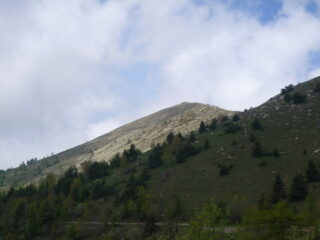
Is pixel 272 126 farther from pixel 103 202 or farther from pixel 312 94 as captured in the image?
pixel 103 202

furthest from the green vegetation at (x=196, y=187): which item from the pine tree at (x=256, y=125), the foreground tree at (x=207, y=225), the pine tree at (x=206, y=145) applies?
the foreground tree at (x=207, y=225)

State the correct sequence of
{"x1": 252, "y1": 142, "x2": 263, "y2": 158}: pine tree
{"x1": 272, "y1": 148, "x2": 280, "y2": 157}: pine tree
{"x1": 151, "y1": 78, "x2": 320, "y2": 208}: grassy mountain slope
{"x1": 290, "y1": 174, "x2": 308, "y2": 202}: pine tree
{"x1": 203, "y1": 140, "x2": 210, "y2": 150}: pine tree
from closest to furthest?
{"x1": 290, "y1": 174, "x2": 308, "y2": 202}: pine tree → {"x1": 151, "y1": 78, "x2": 320, "y2": 208}: grassy mountain slope → {"x1": 272, "y1": 148, "x2": 280, "y2": 157}: pine tree → {"x1": 252, "y1": 142, "x2": 263, "y2": 158}: pine tree → {"x1": 203, "y1": 140, "x2": 210, "y2": 150}: pine tree

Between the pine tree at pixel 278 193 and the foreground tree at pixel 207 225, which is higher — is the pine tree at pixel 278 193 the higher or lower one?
the lower one

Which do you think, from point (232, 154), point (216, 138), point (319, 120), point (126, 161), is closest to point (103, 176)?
point (126, 161)

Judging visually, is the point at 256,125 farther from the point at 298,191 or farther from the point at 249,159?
the point at 298,191

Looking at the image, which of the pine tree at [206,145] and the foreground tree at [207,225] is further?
the pine tree at [206,145]

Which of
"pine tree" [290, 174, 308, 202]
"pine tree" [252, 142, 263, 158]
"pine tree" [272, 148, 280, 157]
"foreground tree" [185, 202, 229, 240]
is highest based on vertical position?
"pine tree" [252, 142, 263, 158]

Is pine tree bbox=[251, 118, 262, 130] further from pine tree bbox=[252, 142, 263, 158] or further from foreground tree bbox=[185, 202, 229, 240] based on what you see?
foreground tree bbox=[185, 202, 229, 240]

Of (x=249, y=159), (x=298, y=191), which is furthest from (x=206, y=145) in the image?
(x=298, y=191)

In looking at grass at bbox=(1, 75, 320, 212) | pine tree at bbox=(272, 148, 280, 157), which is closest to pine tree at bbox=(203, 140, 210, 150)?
grass at bbox=(1, 75, 320, 212)

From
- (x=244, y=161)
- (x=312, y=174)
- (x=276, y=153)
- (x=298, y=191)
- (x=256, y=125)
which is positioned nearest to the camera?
(x=298, y=191)

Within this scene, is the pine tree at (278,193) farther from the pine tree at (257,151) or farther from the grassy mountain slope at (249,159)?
the pine tree at (257,151)

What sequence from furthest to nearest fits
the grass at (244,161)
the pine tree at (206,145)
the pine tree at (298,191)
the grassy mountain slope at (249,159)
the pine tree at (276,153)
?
the pine tree at (206,145), the pine tree at (276,153), the grassy mountain slope at (249,159), the grass at (244,161), the pine tree at (298,191)

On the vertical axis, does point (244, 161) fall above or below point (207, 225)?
above
